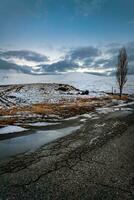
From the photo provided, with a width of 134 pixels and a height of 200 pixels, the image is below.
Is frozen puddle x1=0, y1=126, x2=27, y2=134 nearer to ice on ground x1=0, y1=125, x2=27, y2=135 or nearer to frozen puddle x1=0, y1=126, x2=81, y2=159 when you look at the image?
ice on ground x1=0, y1=125, x2=27, y2=135

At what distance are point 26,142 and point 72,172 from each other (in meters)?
4.68

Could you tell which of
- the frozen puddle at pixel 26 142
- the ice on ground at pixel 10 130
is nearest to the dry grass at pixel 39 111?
the ice on ground at pixel 10 130

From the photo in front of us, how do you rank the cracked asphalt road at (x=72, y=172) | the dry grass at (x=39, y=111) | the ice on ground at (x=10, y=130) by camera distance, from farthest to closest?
1. the dry grass at (x=39, y=111)
2. the ice on ground at (x=10, y=130)
3. the cracked asphalt road at (x=72, y=172)

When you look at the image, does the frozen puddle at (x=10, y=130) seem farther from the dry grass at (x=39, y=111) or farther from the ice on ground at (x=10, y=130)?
the dry grass at (x=39, y=111)

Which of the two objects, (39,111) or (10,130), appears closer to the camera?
(10,130)

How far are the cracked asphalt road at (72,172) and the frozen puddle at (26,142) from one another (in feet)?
1.86

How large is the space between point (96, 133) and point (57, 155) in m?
4.52

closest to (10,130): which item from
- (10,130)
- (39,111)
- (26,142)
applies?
(10,130)

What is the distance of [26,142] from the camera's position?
11.5 meters

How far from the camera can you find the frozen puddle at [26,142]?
9.84m

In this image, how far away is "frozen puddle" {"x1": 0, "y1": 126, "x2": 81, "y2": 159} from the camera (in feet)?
32.3

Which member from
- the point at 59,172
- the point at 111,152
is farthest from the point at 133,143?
the point at 59,172

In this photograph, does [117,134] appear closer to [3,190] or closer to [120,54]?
[3,190]

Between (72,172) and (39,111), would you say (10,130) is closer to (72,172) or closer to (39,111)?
(72,172)
